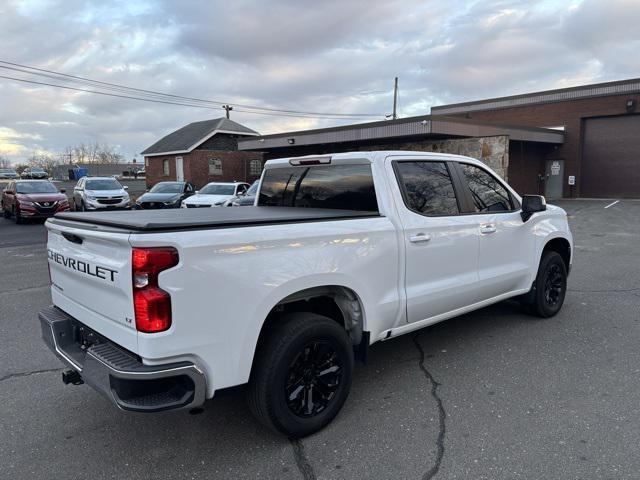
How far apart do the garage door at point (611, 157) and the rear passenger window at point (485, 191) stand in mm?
24545

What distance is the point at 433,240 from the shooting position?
3867mm

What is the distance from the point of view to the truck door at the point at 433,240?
3.75m

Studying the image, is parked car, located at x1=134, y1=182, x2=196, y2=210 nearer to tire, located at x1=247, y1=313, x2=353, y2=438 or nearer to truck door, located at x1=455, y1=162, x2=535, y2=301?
truck door, located at x1=455, y1=162, x2=535, y2=301

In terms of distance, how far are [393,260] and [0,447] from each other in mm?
2884

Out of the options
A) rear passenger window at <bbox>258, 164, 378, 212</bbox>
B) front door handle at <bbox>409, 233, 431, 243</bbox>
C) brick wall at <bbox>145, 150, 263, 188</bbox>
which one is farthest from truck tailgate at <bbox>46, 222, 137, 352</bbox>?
brick wall at <bbox>145, 150, 263, 188</bbox>

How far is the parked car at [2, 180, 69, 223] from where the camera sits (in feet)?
54.5

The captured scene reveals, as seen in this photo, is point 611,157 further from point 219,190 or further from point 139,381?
point 139,381

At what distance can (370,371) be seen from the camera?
4.15m

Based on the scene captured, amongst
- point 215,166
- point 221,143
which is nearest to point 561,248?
point 215,166

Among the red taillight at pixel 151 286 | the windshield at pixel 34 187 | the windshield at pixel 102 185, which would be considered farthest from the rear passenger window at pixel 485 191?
the windshield at pixel 102 185

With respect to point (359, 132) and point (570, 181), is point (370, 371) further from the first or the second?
point (570, 181)

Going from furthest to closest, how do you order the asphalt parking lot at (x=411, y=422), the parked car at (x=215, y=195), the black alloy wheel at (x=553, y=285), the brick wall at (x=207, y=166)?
the brick wall at (x=207, y=166), the parked car at (x=215, y=195), the black alloy wheel at (x=553, y=285), the asphalt parking lot at (x=411, y=422)

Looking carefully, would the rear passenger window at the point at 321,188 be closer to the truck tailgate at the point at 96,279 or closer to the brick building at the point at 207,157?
the truck tailgate at the point at 96,279

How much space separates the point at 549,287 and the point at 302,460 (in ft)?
12.6
